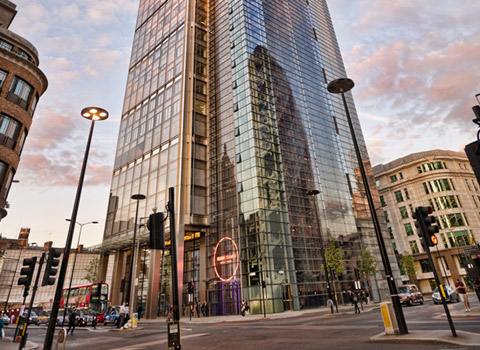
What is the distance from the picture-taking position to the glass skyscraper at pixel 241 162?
129ft

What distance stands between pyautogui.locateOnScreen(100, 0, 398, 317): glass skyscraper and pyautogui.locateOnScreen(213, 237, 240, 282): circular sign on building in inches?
6.9

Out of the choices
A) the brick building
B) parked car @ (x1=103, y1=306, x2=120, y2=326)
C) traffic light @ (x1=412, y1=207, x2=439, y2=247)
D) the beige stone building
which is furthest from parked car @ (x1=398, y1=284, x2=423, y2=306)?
the brick building

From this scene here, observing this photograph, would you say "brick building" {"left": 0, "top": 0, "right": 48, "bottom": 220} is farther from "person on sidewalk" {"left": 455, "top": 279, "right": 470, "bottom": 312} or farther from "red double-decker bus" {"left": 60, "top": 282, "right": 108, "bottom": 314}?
"person on sidewalk" {"left": 455, "top": 279, "right": 470, "bottom": 312}

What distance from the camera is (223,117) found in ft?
162

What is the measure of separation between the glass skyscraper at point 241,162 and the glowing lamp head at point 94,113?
80.9 ft

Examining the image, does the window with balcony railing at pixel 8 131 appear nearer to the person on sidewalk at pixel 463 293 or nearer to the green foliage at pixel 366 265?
the person on sidewalk at pixel 463 293

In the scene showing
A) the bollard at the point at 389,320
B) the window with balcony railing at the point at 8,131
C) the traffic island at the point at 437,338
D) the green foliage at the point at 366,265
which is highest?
the window with balcony railing at the point at 8,131

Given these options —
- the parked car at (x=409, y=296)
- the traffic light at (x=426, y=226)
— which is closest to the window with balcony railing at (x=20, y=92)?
the traffic light at (x=426, y=226)

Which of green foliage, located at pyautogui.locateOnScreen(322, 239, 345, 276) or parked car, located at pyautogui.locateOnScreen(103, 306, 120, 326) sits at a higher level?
green foliage, located at pyautogui.locateOnScreen(322, 239, 345, 276)

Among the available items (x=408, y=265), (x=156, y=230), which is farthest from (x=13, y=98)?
(x=408, y=265)

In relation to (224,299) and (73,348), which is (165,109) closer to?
(224,299)

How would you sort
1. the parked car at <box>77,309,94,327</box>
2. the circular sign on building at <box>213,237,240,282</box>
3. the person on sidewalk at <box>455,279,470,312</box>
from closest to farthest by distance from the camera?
the person on sidewalk at <box>455,279,470,312</box>
the parked car at <box>77,309,94,327</box>
the circular sign on building at <box>213,237,240,282</box>

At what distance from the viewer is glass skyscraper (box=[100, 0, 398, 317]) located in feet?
129

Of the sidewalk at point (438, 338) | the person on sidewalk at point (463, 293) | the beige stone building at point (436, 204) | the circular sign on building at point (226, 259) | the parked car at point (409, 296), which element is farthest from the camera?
the beige stone building at point (436, 204)
